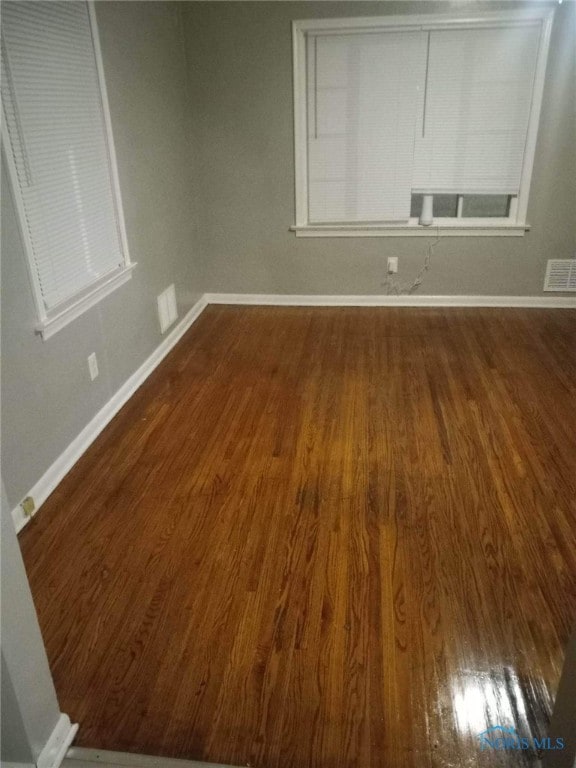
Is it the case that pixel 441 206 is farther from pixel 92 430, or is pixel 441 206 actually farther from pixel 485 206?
pixel 92 430

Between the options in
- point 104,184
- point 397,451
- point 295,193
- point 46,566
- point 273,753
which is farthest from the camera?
point 295,193

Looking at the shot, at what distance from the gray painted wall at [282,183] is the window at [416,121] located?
0.09 m

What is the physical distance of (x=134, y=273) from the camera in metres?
3.29

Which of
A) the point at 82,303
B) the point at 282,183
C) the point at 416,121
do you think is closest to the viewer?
the point at 82,303

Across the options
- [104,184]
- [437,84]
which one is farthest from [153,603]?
[437,84]

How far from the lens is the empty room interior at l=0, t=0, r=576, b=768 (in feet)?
5.11

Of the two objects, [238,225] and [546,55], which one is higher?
[546,55]

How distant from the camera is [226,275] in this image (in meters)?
4.57

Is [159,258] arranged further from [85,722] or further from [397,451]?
[85,722]

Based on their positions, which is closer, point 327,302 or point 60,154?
point 60,154

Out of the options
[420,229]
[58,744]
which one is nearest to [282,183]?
[420,229]

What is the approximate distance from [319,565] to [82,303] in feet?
5.27

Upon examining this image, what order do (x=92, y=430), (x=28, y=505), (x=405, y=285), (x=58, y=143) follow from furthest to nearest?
1. (x=405, y=285)
2. (x=92, y=430)
3. (x=58, y=143)
4. (x=28, y=505)

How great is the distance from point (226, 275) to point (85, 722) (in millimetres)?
3520
